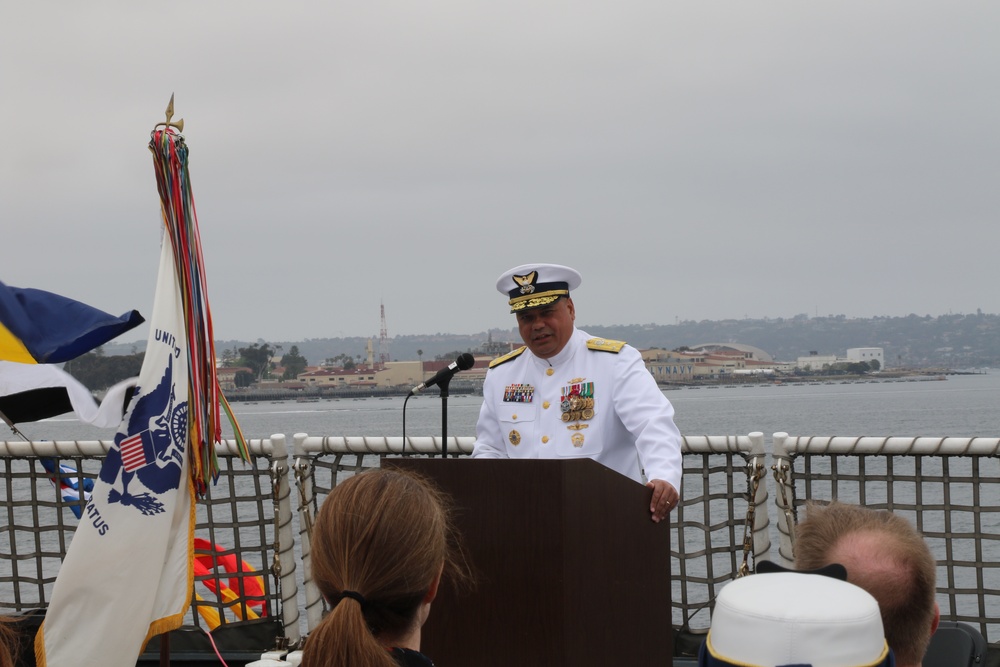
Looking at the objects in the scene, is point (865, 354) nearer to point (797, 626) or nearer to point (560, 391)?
point (560, 391)

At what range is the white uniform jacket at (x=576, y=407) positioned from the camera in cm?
371

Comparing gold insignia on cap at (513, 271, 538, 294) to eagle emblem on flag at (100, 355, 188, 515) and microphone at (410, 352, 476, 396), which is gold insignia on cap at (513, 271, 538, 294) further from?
eagle emblem on flag at (100, 355, 188, 515)

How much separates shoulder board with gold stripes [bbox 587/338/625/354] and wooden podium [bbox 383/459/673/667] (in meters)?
1.00

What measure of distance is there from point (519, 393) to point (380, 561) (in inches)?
85.5

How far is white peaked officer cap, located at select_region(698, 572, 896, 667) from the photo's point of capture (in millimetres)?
1394

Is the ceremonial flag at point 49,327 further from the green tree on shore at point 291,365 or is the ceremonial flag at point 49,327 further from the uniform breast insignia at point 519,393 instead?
the green tree on shore at point 291,365

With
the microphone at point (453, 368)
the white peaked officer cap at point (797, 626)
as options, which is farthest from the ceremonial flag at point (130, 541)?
the white peaked officer cap at point (797, 626)

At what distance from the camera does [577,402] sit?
381 centimetres

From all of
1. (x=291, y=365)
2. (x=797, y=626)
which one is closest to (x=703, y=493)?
(x=797, y=626)

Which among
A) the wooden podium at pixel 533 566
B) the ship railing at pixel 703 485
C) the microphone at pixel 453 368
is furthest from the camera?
the ship railing at pixel 703 485

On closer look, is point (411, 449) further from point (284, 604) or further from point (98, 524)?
point (98, 524)

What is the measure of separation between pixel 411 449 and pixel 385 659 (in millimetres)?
3044

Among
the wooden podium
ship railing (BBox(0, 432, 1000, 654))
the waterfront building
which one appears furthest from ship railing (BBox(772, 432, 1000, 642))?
the waterfront building

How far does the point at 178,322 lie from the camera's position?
13.0ft
